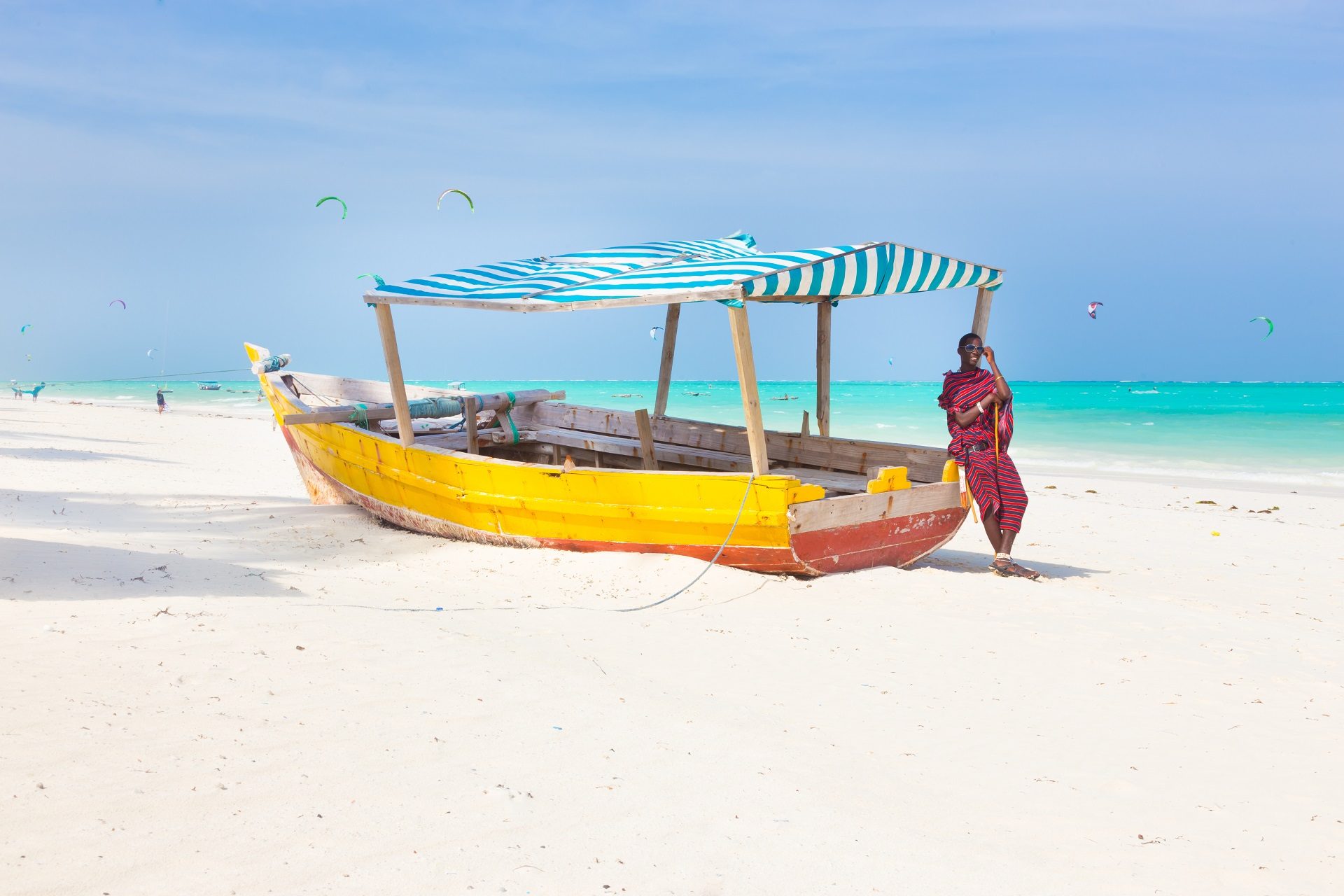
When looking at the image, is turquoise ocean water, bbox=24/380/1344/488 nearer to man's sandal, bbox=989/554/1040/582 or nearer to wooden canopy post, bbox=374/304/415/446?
man's sandal, bbox=989/554/1040/582

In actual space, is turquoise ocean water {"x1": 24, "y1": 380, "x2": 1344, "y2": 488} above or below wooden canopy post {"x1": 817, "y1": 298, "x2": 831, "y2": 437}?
below

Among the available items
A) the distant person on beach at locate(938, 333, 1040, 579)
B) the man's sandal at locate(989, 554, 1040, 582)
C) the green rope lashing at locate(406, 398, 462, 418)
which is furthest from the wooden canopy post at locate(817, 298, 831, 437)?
the green rope lashing at locate(406, 398, 462, 418)

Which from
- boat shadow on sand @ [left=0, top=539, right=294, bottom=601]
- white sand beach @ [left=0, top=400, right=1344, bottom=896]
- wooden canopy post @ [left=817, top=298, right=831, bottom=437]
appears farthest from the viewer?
wooden canopy post @ [left=817, top=298, right=831, bottom=437]

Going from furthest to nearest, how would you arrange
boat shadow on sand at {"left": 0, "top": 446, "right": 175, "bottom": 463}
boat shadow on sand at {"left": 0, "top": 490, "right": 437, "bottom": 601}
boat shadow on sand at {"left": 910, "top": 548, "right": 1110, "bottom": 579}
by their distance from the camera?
boat shadow on sand at {"left": 0, "top": 446, "right": 175, "bottom": 463} < boat shadow on sand at {"left": 910, "top": 548, "right": 1110, "bottom": 579} < boat shadow on sand at {"left": 0, "top": 490, "right": 437, "bottom": 601}

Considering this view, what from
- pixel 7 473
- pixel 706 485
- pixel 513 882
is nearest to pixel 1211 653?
pixel 706 485

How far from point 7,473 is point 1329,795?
42.7 ft

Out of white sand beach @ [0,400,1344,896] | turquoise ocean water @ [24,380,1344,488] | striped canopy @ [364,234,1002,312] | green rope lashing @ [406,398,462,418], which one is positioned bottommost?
turquoise ocean water @ [24,380,1344,488]

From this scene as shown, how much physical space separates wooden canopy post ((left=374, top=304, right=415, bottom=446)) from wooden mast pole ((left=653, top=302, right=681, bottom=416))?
94.8 inches

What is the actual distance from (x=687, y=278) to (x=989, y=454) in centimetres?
248

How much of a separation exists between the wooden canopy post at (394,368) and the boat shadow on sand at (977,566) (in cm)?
445

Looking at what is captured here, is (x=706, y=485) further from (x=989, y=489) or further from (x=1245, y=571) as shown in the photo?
(x=1245, y=571)

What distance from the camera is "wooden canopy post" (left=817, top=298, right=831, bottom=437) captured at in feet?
27.9

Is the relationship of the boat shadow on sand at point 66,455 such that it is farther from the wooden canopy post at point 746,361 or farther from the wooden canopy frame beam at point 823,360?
the wooden canopy post at point 746,361

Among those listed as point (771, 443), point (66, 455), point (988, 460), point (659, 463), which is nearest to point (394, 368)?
point (659, 463)
